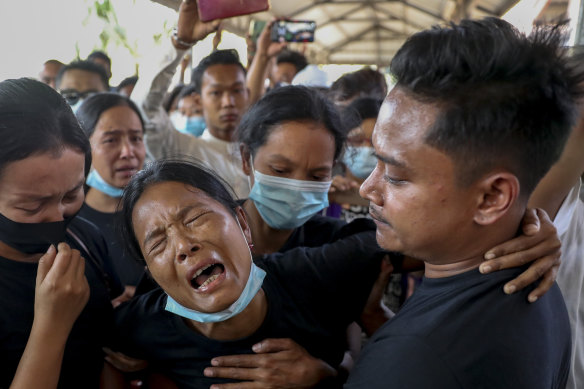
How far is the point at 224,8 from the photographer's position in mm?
2432

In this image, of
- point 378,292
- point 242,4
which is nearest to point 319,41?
point 242,4

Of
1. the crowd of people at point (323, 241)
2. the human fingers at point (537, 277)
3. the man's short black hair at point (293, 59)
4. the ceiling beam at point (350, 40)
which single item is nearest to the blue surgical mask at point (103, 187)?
the crowd of people at point (323, 241)

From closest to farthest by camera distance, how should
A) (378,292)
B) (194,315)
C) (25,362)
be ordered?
(25,362)
(194,315)
(378,292)

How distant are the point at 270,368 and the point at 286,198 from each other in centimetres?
71

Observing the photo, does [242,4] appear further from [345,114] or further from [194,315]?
[194,315]

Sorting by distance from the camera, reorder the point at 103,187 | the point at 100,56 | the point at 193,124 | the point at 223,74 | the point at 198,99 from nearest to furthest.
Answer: the point at 103,187 < the point at 223,74 < the point at 198,99 < the point at 193,124 < the point at 100,56

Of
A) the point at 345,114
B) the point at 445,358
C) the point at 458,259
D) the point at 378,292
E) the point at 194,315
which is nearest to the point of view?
the point at 445,358

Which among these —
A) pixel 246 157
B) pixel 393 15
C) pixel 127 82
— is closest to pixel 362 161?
pixel 246 157

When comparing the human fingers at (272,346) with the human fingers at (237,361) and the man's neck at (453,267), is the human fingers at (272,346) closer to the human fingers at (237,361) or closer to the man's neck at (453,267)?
the human fingers at (237,361)

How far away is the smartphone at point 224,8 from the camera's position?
7.96 ft

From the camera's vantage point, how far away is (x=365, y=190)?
1023mm

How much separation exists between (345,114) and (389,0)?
13.1 m

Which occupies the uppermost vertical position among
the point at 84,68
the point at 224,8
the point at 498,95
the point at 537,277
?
the point at 224,8

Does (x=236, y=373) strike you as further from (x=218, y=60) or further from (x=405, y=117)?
(x=218, y=60)
